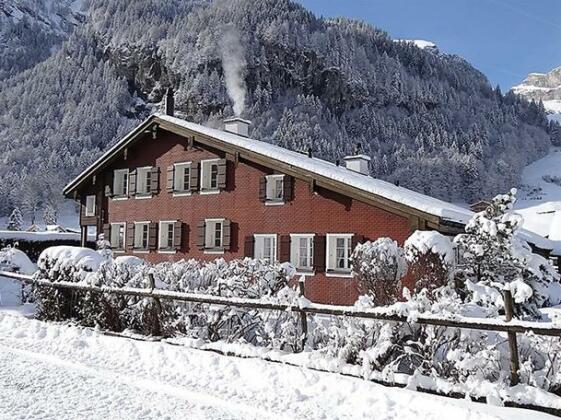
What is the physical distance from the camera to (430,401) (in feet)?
22.8

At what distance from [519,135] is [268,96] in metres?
58.7

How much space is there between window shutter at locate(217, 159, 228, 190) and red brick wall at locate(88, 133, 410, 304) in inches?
8.5

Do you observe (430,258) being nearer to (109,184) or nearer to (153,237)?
(153,237)

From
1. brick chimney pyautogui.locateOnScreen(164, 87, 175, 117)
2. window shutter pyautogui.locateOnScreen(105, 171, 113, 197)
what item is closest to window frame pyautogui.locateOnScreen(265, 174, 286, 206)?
brick chimney pyautogui.locateOnScreen(164, 87, 175, 117)

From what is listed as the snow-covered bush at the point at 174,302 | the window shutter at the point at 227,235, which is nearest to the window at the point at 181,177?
the window shutter at the point at 227,235

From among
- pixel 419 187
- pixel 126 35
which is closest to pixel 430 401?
pixel 419 187

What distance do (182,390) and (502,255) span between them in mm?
8424

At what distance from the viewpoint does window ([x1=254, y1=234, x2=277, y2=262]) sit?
20.1 meters

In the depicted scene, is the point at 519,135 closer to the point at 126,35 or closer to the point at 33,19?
the point at 126,35

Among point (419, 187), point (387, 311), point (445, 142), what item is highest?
point (445, 142)

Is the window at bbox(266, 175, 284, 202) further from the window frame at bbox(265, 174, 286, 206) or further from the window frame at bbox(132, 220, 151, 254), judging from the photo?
the window frame at bbox(132, 220, 151, 254)

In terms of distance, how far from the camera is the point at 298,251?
19.5m

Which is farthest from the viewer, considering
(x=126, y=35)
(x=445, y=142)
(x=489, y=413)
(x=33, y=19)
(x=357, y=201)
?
(x=33, y=19)

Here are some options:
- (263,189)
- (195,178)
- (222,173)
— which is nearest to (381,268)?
(263,189)
